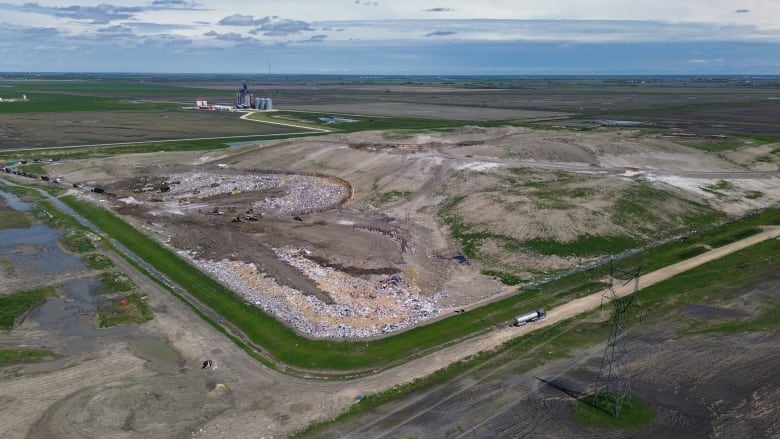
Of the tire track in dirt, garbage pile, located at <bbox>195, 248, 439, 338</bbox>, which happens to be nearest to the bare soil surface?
garbage pile, located at <bbox>195, 248, 439, 338</bbox>

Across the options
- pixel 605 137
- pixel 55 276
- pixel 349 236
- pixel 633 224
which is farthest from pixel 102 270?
pixel 605 137

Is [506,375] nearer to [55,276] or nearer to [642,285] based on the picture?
[642,285]

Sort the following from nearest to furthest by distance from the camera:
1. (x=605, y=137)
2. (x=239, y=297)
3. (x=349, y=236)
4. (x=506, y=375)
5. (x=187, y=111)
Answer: (x=506, y=375), (x=239, y=297), (x=349, y=236), (x=605, y=137), (x=187, y=111)

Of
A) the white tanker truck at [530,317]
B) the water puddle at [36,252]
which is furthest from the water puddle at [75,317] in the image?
the white tanker truck at [530,317]

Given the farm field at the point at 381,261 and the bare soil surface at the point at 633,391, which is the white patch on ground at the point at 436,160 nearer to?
the farm field at the point at 381,261

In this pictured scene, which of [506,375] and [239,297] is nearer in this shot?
[506,375]

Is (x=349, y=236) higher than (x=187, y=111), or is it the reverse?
(x=187, y=111)
